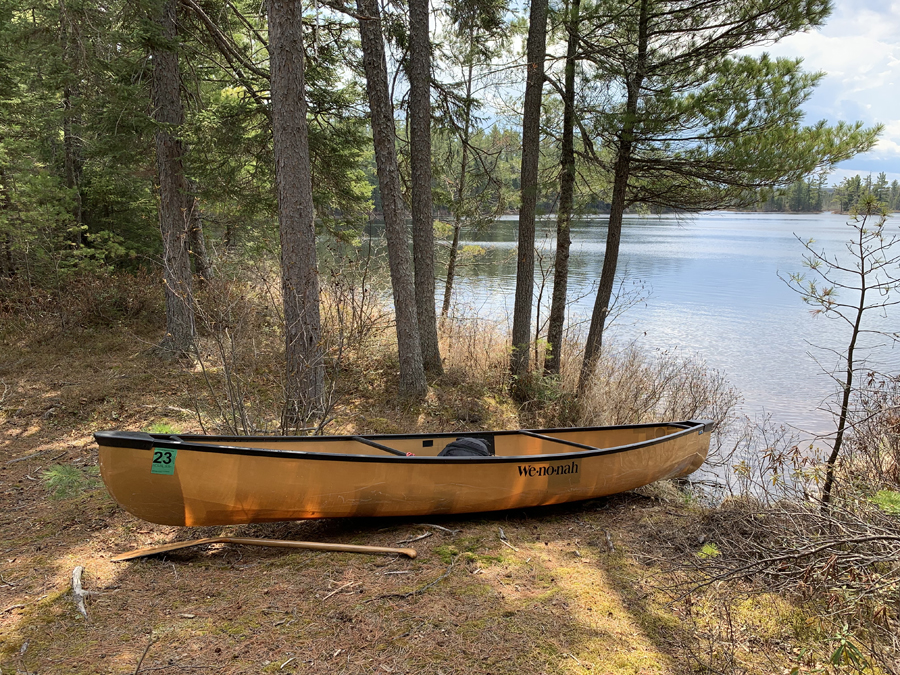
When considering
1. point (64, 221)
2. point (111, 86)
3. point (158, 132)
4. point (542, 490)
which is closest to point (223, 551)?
point (542, 490)

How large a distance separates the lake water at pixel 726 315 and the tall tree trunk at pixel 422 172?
2.09m

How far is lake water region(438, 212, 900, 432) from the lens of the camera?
360 inches

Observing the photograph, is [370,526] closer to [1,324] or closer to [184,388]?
[184,388]

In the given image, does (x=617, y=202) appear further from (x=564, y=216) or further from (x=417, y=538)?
(x=417, y=538)

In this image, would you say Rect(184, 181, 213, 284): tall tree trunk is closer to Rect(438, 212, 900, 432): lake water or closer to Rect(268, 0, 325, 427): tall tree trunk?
Rect(268, 0, 325, 427): tall tree trunk

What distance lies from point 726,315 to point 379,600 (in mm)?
14168

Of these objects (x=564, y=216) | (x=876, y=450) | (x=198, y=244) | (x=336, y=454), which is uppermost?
(x=564, y=216)

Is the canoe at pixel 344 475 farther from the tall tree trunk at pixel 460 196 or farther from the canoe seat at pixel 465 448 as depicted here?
the tall tree trunk at pixel 460 196

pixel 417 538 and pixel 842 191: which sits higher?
pixel 842 191

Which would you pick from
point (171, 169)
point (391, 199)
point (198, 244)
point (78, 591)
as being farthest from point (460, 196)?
point (78, 591)

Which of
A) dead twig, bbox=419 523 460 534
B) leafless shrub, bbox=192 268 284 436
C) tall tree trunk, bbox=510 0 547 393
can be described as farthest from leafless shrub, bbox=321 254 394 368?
tall tree trunk, bbox=510 0 547 393

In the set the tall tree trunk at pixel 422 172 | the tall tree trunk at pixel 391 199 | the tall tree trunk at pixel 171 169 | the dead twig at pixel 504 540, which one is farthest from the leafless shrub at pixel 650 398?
the tall tree trunk at pixel 171 169

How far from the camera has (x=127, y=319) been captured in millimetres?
9555

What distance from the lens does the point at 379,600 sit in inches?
111
